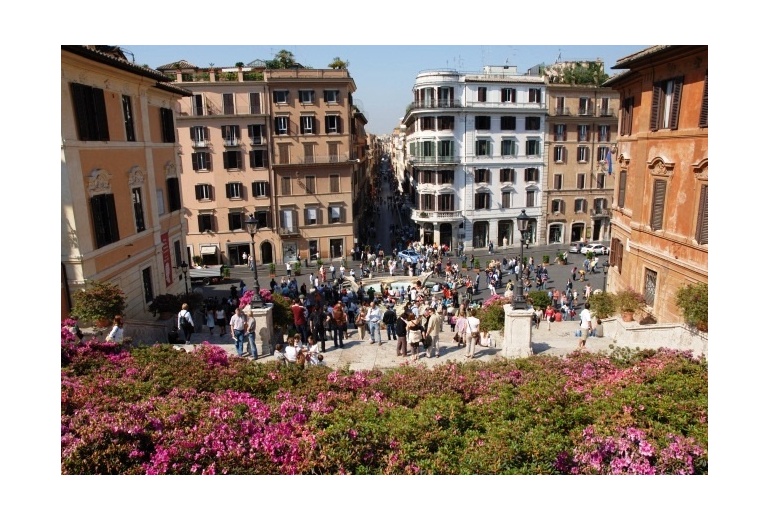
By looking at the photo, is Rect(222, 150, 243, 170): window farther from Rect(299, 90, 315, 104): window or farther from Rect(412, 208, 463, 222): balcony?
Rect(412, 208, 463, 222): balcony

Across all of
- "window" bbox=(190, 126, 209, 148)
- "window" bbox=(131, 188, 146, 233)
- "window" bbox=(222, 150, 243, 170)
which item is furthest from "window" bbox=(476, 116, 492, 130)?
"window" bbox=(131, 188, 146, 233)

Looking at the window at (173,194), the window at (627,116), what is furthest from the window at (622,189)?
the window at (173,194)

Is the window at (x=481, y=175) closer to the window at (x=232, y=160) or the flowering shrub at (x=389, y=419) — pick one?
the window at (x=232, y=160)

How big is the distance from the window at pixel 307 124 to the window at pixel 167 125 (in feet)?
54.3

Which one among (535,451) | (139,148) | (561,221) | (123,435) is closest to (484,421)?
(535,451)

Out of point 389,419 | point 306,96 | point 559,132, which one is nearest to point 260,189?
point 306,96

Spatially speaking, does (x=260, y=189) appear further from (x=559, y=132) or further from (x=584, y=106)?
(x=584, y=106)

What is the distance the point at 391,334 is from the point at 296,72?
94.7 ft

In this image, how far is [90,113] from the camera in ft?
54.6

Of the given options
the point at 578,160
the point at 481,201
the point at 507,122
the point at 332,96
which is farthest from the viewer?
the point at 578,160

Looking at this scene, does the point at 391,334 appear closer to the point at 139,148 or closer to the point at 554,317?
the point at 554,317

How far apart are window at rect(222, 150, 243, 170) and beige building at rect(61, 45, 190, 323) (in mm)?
15362

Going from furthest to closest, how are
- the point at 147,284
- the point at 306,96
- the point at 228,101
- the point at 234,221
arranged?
1. the point at 234,221
2. the point at 306,96
3. the point at 228,101
4. the point at 147,284

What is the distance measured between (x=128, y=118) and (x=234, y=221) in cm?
2208
